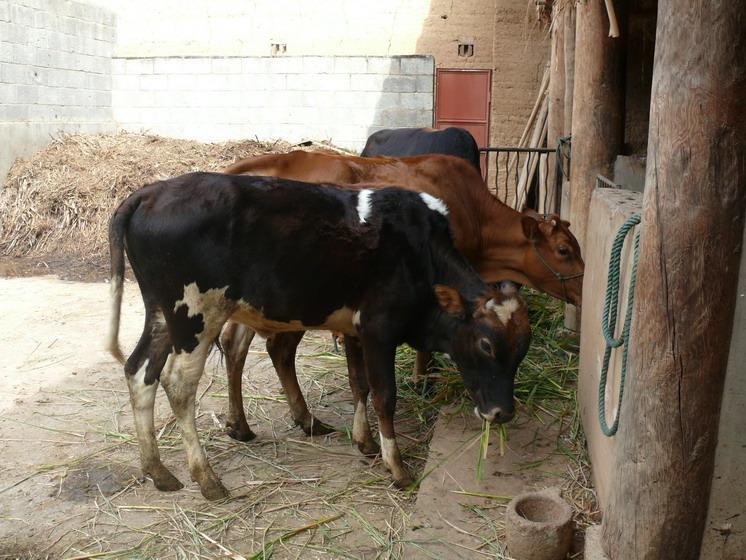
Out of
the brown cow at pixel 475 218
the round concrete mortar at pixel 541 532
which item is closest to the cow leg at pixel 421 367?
the brown cow at pixel 475 218

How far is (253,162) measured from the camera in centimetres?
523

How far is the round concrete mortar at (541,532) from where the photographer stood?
9.45ft

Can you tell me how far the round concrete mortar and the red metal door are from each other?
1022cm

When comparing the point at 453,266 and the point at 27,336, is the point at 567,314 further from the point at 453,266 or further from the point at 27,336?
the point at 27,336

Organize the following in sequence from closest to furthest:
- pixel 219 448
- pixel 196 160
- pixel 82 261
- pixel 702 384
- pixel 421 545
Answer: pixel 702 384 → pixel 421 545 → pixel 219 448 → pixel 82 261 → pixel 196 160

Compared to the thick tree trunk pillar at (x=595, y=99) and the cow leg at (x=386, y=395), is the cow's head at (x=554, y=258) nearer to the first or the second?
the thick tree trunk pillar at (x=595, y=99)

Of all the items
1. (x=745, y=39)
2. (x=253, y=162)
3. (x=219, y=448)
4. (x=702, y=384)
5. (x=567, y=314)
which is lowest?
Answer: (x=219, y=448)

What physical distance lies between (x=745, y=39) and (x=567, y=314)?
3749 millimetres

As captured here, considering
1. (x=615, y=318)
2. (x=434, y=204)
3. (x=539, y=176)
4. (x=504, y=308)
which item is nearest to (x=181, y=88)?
(x=539, y=176)

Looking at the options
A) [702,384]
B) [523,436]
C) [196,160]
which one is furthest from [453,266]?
[196,160]

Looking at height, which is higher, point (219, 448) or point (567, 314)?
point (567, 314)

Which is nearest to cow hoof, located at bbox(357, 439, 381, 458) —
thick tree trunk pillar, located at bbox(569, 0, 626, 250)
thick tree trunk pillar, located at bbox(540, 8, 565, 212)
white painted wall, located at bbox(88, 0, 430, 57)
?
thick tree trunk pillar, located at bbox(569, 0, 626, 250)

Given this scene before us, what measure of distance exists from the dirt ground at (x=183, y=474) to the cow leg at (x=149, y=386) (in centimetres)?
12

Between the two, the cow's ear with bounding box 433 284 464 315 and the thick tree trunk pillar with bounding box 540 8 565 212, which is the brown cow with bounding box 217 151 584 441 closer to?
the cow's ear with bounding box 433 284 464 315
